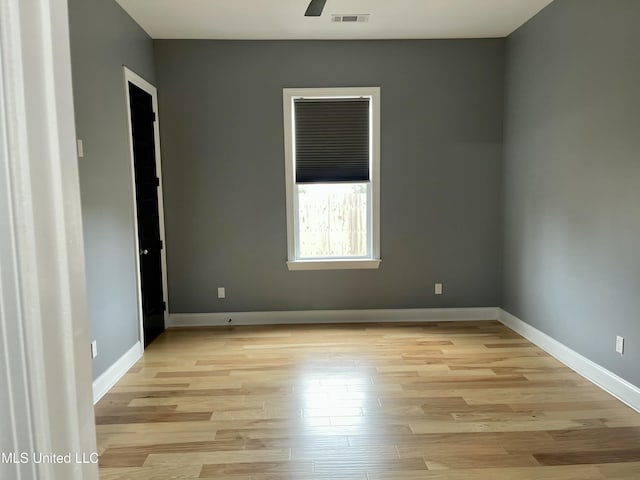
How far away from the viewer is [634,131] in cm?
269

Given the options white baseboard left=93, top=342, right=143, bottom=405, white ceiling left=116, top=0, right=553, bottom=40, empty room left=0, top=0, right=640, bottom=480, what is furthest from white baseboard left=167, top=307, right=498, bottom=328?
white ceiling left=116, top=0, right=553, bottom=40

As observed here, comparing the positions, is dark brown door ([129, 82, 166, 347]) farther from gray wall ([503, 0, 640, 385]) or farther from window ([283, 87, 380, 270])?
gray wall ([503, 0, 640, 385])

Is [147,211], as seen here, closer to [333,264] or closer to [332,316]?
[333,264]

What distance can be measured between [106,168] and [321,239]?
224cm

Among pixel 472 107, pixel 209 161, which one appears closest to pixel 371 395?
pixel 209 161

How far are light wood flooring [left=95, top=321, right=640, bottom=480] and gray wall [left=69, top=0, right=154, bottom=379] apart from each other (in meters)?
0.47

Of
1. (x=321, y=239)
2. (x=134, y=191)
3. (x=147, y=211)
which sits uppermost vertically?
(x=134, y=191)

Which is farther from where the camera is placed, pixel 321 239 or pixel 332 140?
pixel 321 239

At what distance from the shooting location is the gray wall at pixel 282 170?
436cm

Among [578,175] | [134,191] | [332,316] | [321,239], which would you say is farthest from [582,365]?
[134,191]

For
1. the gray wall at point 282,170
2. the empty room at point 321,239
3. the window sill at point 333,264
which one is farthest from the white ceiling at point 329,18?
the window sill at point 333,264

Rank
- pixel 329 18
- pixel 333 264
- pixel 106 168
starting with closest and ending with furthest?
pixel 106 168 < pixel 329 18 < pixel 333 264

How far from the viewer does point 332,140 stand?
446 centimetres

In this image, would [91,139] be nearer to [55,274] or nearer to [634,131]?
[55,274]
